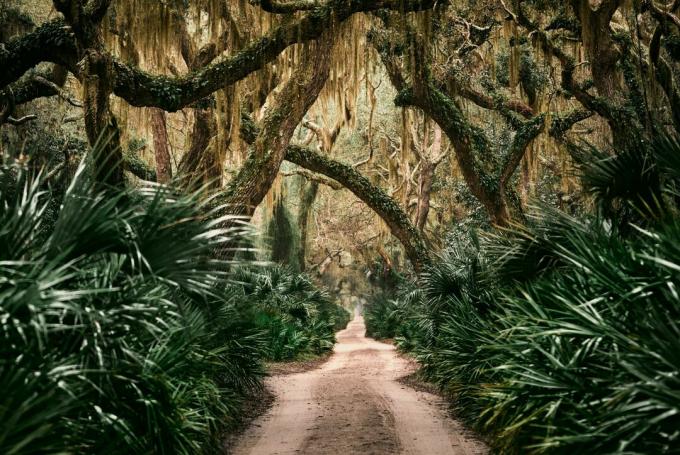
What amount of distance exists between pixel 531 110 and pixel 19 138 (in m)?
10.7

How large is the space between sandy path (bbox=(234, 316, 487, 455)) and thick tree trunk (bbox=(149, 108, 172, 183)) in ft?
15.8

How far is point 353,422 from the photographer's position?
8.91 m

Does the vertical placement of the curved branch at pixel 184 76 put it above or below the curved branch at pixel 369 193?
above

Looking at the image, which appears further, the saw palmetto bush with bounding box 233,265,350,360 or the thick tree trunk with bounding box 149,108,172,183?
the saw palmetto bush with bounding box 233,265,350,360

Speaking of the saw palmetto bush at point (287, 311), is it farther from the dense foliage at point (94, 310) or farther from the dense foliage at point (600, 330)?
the dense foliage at point (94, 310)

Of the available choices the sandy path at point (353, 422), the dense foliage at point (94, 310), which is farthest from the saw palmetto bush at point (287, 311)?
the dense foliage at point (94, 310)

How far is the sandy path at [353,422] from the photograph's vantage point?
291 inches

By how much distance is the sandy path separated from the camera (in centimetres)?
738

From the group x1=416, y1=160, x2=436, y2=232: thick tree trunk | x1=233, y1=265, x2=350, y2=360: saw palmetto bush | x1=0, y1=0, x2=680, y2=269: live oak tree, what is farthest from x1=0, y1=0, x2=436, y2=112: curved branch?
x1=416, y1=160, x2=436, y2=232: thick tree trunk

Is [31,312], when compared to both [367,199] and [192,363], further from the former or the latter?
[367,199]

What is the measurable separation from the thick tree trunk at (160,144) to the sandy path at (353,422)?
482cm

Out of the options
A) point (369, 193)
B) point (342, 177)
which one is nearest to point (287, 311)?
point (369, 193)

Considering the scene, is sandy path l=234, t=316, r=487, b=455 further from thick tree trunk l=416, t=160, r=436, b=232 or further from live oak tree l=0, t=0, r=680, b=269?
thick tree trunk l=416, t=160, r=436, b=232

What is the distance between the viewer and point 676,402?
10.7 feet
